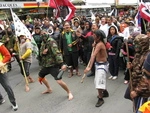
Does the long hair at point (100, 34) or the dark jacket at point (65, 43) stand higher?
the long hair at point (100, 34)

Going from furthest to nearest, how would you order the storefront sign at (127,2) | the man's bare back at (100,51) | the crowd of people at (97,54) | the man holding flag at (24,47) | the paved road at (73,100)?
the storefront sign at (127,2) → the man holding flag at (24,47) → the paved road at (73,100) → the man's bare back at (100,51) → the crowd of people at (97,54)

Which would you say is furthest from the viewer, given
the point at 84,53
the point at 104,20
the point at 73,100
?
the point at 104,20

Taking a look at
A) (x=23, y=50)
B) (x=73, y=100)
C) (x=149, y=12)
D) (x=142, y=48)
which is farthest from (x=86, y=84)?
(x=142, y=48)

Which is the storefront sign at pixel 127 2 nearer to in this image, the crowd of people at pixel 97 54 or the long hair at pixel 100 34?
the crowd of people at pixel 97 54

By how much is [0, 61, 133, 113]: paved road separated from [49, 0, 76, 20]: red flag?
312cm

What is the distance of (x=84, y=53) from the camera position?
783 centimetres

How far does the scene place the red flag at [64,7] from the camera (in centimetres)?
901

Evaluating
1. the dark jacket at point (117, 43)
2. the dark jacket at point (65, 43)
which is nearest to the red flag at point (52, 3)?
the dark jacket at point (65, 43)

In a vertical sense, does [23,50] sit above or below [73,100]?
above

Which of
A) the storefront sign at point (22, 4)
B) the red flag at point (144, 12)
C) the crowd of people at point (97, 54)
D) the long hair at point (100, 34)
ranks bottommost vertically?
the crowd of people at point (97, 54)

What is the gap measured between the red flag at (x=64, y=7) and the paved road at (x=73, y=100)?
312cm

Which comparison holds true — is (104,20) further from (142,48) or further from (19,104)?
(142,48)

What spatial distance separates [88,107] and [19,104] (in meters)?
1.59

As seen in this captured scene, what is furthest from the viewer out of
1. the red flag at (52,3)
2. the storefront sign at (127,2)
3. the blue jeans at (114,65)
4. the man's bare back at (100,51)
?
the storefront sign at (127,2)
